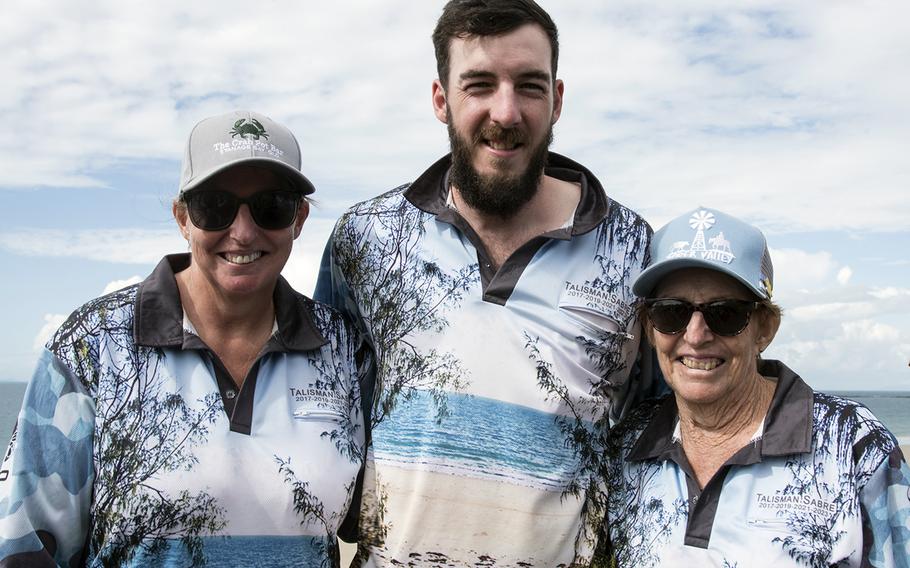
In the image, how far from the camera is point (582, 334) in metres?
3.74

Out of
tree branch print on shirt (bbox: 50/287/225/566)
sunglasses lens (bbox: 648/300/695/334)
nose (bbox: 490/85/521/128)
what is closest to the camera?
tree branch print on shirt (bbox: 50/287/225/566)

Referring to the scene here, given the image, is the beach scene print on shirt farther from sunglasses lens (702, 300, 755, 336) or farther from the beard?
sunglasses lens (702, 300, 755, 336)

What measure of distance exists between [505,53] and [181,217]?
1.61 metres

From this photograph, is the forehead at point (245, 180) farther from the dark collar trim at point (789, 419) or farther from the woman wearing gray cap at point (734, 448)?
the dark collar trim at point (789, 419)

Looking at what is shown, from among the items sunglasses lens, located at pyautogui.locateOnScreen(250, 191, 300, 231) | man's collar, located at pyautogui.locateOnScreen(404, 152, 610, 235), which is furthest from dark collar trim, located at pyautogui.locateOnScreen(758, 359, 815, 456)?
sunglasses lens, located at pyautogui.locateOnScreen(250, 191, 300, 231)

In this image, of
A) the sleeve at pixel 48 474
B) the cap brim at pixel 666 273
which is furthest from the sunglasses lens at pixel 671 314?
the sleeve at pixel 48 474

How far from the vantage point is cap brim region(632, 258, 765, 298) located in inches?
137

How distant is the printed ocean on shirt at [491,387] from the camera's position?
346cm

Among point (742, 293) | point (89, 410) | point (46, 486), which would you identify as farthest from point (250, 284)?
point (742, 293)

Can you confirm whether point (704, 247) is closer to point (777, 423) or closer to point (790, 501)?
point (777, 423)

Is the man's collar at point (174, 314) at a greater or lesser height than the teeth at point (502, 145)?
lesser

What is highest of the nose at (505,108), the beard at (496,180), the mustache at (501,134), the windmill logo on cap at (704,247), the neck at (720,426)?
the nose at (505,108)

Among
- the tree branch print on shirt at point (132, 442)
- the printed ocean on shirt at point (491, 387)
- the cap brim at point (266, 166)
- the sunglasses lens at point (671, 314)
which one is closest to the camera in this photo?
the tree branch print on shirt at point (132, 442)

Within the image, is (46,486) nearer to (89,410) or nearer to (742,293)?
(89,410)
